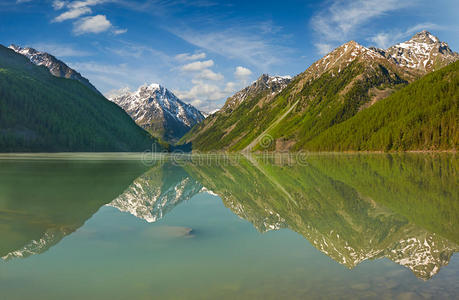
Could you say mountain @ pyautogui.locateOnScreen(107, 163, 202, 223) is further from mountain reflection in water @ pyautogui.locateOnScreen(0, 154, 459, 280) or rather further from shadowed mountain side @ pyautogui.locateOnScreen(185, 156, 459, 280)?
shadowed mountain side @ pyautogui.locateOnScreen(185, 156, 459, 280)

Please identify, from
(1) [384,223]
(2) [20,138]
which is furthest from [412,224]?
(2) [20,138]

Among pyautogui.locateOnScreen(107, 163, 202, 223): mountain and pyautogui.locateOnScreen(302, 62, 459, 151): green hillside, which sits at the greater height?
pyautogui.locateOnScreen(302, 62, 459, 151): green hillside

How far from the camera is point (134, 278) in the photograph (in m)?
7.02

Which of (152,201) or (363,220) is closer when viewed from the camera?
(363,220)

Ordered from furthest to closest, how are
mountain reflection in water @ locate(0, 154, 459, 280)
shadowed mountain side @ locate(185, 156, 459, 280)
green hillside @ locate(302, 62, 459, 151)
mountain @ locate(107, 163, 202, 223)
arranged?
1. green hillside @ locate(302, 62, 459, 151)
2. mountain @ locate(107, 163, 202, 223)
3. mountain reflection in water @ locate(0, 154, 459, 280)
4. shadowed mountain side @ locate(185, 156, 459, 280)

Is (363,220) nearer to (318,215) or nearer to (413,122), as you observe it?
(318,215)

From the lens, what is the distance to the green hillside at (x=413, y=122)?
439 ft

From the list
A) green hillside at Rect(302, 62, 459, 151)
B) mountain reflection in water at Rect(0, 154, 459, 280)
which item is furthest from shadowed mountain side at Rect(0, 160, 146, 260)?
green hillside at Rect(302, 62, 459, 151)

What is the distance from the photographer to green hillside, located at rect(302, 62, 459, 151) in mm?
133750

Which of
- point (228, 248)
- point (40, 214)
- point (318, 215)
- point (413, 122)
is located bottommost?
point (228, 248)

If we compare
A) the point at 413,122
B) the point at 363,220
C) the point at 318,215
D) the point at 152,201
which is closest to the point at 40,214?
the point at 152,201

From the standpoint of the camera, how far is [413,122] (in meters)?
148

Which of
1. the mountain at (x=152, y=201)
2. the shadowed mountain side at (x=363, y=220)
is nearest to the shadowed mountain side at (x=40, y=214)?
the mountain at (x=152, y=201)

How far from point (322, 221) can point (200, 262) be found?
261 inches
